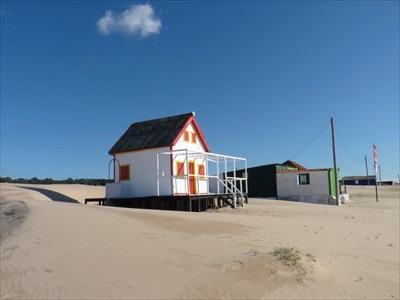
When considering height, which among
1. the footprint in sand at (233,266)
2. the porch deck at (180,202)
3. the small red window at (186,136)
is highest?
the small red window at (186,136)

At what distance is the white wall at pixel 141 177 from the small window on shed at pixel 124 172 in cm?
18

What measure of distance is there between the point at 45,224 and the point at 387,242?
384 inches

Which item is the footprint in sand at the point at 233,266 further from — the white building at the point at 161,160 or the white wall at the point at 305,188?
the white wall at the point at 305,188

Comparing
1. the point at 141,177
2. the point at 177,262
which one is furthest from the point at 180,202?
the point at 177,262

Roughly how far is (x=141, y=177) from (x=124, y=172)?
1.55 meters

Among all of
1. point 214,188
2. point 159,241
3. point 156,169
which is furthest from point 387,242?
point 214,188

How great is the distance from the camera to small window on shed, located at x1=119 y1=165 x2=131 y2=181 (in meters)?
23.5

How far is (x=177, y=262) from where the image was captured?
772 cm

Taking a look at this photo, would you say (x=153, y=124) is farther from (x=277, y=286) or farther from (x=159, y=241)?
(x=277, y=286)

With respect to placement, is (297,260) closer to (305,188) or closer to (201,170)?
(201,170)

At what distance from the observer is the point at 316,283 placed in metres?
7.05

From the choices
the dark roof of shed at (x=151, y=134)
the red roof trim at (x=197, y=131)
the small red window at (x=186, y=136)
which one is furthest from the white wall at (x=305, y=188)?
the dark roof of shed at (x=151, y=134)

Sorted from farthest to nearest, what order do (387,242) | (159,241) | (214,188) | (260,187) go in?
(260,187), (214,188), (387,242), (159,241)

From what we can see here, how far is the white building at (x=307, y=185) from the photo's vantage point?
3553 cm
